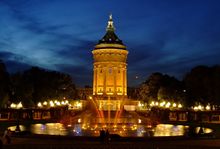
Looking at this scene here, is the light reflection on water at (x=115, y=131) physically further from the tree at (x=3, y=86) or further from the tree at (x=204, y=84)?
the tree at (x=204, y=84)

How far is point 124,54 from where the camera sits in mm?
102562

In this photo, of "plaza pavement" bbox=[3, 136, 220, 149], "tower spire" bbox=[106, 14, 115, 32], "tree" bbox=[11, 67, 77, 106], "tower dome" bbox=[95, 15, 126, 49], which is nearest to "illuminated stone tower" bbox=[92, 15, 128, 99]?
"tower dome" bbox=[95, 15, 126, 49]

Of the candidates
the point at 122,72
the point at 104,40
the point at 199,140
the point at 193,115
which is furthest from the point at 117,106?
the point at 199,140

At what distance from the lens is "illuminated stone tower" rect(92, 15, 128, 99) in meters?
101

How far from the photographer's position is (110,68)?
334ft

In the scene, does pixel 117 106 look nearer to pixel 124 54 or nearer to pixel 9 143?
pixel 124 54

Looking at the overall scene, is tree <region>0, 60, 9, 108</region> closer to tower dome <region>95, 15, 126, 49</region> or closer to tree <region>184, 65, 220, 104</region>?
tree <region>184, 65, 220, 104</region>

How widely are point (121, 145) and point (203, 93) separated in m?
42.1

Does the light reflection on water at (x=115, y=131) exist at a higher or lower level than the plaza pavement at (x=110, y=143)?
higher

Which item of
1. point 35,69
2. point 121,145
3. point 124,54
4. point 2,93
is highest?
point 124,54

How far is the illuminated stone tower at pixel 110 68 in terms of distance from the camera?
100875mm

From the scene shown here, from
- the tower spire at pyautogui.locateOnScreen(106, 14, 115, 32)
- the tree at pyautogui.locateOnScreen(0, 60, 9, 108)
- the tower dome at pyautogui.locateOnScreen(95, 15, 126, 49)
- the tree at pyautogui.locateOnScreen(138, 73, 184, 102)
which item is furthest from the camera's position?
the tower spire at pyautogui.locateOnScreen(106, 14, 115, 32)

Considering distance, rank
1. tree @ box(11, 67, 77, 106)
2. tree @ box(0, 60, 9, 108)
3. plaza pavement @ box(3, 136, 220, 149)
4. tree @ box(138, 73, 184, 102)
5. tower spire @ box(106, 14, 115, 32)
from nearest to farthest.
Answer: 1. plaza pavement @ box(3, 136, 220, 149)
2. tree @ box(0, 60, 9, 108)
3. tree @ box(11, 67, 77, 106)
4. tree @ box(138, 73, 184, 102)
5. tower spire @ box(106, 14, 115, 32)

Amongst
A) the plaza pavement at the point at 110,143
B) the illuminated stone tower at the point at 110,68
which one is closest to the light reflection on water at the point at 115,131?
the plaza pavement at the point at 110,143
